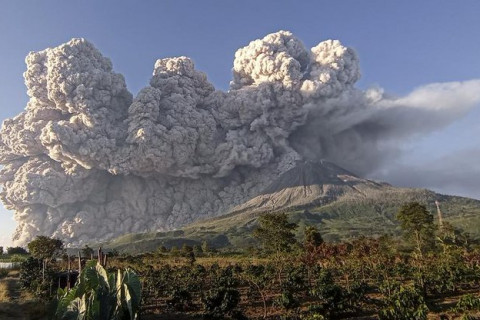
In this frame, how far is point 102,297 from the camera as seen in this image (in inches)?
507

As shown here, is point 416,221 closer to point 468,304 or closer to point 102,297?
point 468,304

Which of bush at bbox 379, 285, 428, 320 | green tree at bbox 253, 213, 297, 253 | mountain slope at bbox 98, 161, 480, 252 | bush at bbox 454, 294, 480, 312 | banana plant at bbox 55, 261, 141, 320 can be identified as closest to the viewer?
banana plant at bbox 55, 261, 141, 320

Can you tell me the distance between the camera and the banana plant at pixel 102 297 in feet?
41.2

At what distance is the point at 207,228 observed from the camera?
17025 cm

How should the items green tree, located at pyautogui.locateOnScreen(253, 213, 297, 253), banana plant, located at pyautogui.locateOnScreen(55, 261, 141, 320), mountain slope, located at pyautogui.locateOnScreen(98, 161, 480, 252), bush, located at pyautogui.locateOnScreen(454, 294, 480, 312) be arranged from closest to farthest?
banana plant, located at pyautogui.locateOnScreen(55, 261, 141, 320), bush, located at pyautogui.locateOnScreen(454, 294, 480, 312), green tree, located at pyautogui.locateOnScreen(253, 213, 297, 253), mountain slope, located at pyautogui.locateOnScreen(98, 161, 480, 252)

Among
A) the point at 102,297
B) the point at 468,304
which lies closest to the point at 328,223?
the point at 468,304

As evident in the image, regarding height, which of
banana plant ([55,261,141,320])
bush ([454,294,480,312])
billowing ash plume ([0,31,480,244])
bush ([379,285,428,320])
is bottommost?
bush ([454,294,480,312])

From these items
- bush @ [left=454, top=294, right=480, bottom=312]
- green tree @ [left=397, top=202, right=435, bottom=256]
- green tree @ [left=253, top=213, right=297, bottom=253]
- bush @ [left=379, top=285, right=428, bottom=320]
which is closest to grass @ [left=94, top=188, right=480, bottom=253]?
green tree @ [left=253, top=213, right=297, bottom=253]

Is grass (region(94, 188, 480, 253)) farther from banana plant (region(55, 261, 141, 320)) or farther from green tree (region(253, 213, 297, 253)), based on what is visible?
banana plant (region(55, 261, 141, 320))

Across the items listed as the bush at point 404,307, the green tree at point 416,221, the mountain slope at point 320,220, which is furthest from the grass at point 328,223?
the bush at point 404,307

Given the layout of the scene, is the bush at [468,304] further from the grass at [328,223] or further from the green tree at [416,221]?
the grass at [328,223]

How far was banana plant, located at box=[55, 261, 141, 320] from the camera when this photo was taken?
12555mm

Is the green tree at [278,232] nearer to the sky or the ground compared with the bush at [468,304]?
nearer to the sky

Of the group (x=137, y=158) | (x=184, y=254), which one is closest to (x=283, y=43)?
(x=137, y=158)
